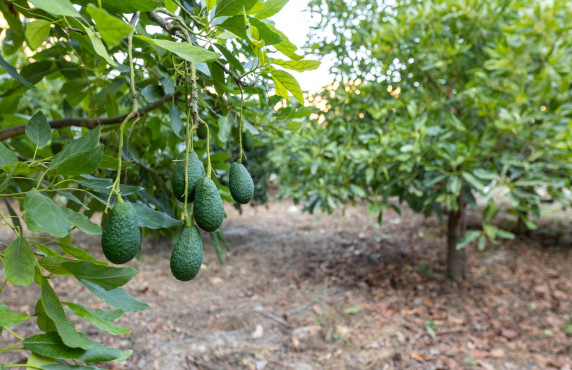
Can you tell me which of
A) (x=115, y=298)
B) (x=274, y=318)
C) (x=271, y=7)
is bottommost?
(x=274, y=318)

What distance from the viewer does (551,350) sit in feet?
8.56

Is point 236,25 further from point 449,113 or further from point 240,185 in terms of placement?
point 449,113

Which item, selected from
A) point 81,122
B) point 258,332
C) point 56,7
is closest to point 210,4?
point 56,7

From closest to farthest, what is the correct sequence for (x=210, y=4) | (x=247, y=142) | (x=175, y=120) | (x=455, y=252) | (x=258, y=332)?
(x=210, y=4) < (x=175, y=120) < (x=247, y=142) < (x=258, y=332) < (x=455, y=252)

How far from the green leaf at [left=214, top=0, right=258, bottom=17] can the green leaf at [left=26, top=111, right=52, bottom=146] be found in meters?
0.39

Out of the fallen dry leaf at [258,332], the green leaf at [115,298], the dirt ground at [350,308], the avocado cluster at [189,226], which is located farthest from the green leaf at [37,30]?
the fallen dry leaf at [258,332]

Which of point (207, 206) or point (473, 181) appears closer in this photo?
point (207, 206)

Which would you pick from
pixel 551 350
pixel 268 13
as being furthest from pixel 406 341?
pixel 268 13

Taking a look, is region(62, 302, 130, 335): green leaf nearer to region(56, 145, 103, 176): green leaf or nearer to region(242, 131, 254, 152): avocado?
region(56, 145, 103, 176): green leaf

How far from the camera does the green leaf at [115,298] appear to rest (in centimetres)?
65

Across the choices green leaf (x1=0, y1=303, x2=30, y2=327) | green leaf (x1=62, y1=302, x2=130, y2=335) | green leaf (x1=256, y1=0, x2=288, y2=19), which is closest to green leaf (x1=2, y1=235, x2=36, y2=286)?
green leaf (x1=0, y1=303, x2=30, y2=327)

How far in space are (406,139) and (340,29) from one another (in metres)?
1.65

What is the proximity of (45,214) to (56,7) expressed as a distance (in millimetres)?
272

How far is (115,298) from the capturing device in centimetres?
68
